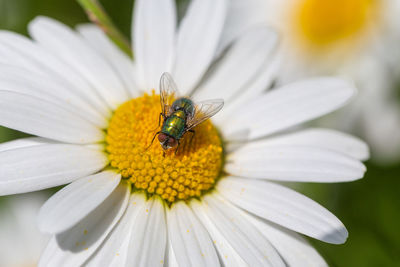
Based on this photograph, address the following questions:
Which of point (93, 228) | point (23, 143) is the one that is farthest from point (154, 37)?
point (93, 228)

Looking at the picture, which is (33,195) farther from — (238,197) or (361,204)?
(361,204)

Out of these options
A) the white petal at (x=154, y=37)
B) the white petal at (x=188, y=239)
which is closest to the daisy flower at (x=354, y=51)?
the white petal at (x=154, y=37)

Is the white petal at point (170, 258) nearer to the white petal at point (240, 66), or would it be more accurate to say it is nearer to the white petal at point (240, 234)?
the white petal at point (240, 234)

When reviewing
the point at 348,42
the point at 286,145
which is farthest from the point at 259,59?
the point at 348,42

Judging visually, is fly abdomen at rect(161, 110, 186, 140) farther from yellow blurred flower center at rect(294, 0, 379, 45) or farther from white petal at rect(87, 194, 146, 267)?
yellow blurred flower center at rect(294, 0, 379, 45)

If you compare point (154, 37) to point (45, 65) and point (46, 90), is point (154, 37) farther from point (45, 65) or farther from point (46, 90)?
point (46, 90)

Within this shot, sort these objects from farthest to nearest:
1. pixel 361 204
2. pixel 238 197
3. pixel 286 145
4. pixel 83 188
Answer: pixel 361 204 < pixel 286 145 < pixel 238 197 < pixel 83 188

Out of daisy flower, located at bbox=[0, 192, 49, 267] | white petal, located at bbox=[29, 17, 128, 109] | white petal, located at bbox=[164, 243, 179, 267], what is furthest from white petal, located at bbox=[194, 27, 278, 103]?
daisy flower, located at bbox=[0, 192, 49, 267]
